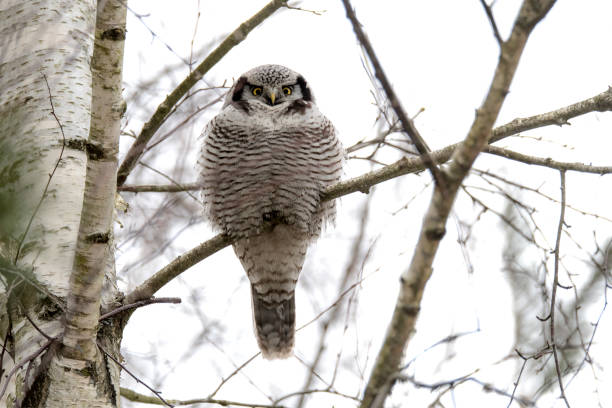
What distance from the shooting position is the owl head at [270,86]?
506 cm

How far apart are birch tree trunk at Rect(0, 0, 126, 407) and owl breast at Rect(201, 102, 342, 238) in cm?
127

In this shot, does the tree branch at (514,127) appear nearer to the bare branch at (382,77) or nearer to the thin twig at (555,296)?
the thin twig at (555,296)

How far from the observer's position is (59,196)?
286cm

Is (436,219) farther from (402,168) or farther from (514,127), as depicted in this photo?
(514,127)

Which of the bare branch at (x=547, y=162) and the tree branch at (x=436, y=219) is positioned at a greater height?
the bare branch at (x=547, y=162)

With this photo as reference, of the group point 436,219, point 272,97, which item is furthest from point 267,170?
point 436,219

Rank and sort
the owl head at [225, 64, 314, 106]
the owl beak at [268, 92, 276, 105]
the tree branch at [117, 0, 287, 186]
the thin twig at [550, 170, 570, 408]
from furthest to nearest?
the owl head at [225, 64, 314, 106], the owl beak at [268, 92, 276, 105], the tree branch at [117, 0, 287, 186], the thin twig at [550, 170, 570, 408]

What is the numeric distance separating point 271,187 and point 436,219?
2931 mm

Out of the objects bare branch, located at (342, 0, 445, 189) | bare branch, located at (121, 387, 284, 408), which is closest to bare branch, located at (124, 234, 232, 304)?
bare branch, located at (121, 387, 284, 408)

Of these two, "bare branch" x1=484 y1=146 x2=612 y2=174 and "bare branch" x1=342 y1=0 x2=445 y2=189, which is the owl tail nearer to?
"bare branch" x1=484 y1=146 x2=612 y2=174

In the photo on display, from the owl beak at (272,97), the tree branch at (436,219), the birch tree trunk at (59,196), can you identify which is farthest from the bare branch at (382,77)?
the owl beak at (272,97)

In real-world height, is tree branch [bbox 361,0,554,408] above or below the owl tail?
below

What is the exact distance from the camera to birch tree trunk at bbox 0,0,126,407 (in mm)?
2393

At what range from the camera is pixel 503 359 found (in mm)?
2531
